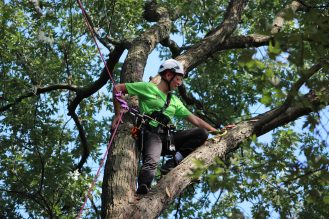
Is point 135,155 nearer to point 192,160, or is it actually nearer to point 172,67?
point 172,67

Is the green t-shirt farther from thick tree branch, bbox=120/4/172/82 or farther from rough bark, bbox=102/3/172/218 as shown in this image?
thick tree branch, bbox=120/4/172/82

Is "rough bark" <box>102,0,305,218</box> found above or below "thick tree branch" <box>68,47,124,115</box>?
below

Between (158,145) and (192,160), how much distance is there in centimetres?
126

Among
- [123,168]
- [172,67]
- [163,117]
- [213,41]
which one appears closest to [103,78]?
[213,41]

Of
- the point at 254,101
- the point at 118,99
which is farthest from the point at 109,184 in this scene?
the point at 254,101

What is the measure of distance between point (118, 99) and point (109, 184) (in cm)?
95

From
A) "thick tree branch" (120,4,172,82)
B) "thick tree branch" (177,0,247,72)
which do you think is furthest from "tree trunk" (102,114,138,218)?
"thick tree branch" (177,0,247,72)

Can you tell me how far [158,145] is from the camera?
4.82m

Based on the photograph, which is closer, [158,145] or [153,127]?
[158,145]

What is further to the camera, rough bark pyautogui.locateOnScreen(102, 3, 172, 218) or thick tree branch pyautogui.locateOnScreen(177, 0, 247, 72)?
thick tree branch pyautogui.locateOnScreen(177, 0, 247, 72)

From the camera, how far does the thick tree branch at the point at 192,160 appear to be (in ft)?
13.2

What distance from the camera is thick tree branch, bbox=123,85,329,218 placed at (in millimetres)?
4035

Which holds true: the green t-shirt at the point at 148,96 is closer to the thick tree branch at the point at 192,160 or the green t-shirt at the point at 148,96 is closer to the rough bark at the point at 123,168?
the rough bark at the point at 123,168

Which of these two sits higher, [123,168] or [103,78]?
[103,78]
